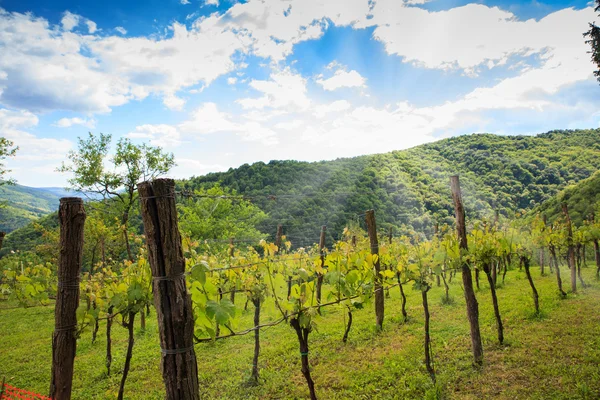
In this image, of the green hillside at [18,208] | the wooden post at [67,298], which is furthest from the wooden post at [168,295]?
the green hillside at [18,208]

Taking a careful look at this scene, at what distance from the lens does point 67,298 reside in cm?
335

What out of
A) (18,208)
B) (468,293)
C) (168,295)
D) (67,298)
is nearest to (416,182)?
(468,293)

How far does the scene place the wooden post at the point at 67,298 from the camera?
3.28 metres

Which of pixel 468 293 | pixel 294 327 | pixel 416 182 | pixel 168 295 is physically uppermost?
pixel 416 182

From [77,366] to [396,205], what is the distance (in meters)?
30.3

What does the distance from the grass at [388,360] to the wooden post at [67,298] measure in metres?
2.02

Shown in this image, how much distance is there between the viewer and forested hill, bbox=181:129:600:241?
1104 inches

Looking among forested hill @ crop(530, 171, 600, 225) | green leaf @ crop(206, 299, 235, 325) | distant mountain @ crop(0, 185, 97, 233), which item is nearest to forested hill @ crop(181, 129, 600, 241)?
forested hill @ crop(530, 171, 600, 225)

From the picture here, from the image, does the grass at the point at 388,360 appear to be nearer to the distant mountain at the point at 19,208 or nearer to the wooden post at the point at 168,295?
the wooden post at the point at 168,295

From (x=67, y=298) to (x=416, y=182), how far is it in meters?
39.5

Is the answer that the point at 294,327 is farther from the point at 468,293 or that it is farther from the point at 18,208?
the point at 18,208

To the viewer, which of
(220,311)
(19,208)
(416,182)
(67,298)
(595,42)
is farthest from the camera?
(19,208)

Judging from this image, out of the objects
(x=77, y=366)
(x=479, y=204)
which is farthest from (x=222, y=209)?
(x=479, y=204)

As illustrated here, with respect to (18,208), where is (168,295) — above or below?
below
